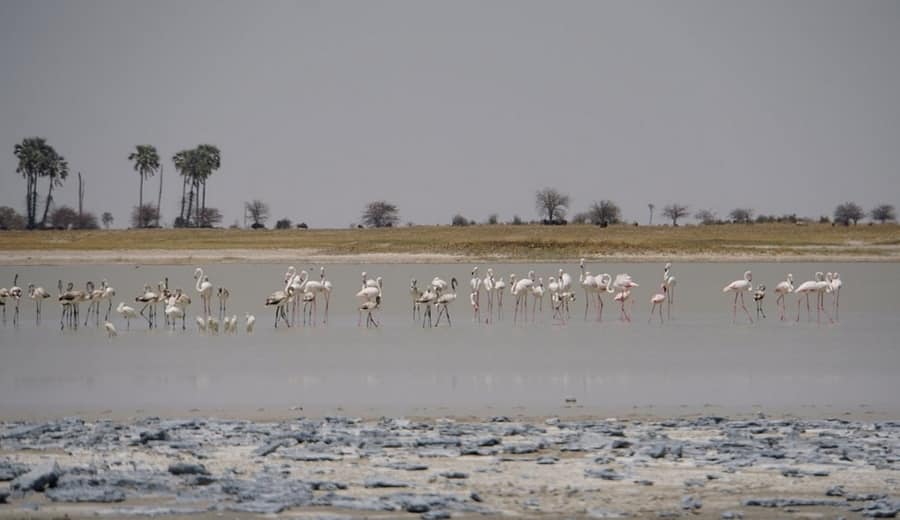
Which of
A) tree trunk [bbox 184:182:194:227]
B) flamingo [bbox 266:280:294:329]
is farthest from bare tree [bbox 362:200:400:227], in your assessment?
flamingo [bbox 266:280:294:329]

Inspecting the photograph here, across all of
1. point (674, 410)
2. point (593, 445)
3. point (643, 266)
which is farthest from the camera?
point (643, 266)

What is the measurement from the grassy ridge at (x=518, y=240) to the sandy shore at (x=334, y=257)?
0.54 meters

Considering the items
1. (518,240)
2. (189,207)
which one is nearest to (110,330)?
(518,240)

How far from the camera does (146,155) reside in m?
94.4

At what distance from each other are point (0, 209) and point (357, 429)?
9455cm

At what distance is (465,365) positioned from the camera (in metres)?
17.8

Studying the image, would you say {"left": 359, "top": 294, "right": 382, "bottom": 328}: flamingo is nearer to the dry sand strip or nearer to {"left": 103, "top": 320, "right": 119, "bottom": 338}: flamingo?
{"left": 103, "top": 320, "right": 119, "bottom": 338}: flamingo

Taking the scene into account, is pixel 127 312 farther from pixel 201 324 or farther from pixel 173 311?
pixel 201 324

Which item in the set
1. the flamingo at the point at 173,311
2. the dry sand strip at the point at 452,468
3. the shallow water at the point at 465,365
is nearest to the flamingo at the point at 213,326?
the shallow water at the point at 465,365

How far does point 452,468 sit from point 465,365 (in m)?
7.68

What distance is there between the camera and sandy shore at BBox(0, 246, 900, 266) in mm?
52625

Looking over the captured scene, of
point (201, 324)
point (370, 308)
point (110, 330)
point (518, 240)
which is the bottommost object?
point (110, 330)

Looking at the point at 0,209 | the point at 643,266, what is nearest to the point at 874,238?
the point at 643,266

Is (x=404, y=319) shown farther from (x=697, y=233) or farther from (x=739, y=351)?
(x=697, y=233)
